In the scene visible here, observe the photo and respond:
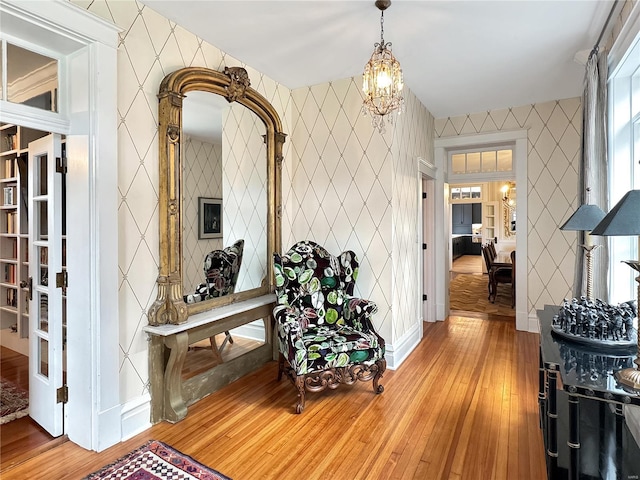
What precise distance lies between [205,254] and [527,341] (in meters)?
3.66

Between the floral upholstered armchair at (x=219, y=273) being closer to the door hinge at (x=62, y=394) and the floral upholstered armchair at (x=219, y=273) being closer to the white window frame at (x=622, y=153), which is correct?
the door hinge at (x=62, y=394)

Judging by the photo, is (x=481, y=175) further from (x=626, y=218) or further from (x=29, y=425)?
(x=29, y=425)

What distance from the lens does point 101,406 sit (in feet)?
6.93

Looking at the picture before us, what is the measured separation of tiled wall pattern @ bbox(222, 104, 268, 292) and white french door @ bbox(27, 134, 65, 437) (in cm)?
118

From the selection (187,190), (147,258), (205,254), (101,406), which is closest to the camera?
(101,406)

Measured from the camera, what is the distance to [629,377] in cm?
135

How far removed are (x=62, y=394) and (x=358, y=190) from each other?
2.77 m

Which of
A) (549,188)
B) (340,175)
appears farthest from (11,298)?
(549,188)

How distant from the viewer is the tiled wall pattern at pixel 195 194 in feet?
8.61

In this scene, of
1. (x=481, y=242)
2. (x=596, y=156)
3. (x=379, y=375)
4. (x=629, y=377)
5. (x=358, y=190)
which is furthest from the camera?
(x=481, y=242)

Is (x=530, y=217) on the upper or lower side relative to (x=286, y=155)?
lower

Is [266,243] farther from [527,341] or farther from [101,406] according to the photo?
[527,341]

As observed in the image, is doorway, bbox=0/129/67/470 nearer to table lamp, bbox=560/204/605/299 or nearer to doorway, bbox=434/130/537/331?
table lamp, bbox=560/204/605/299

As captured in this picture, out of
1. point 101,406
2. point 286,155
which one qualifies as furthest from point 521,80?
point 101,406
